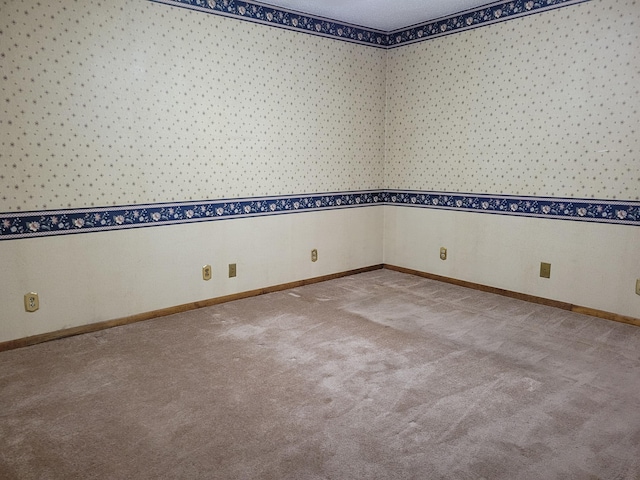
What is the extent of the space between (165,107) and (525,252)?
3.14 m

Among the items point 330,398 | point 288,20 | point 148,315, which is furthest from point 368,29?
point 330,398

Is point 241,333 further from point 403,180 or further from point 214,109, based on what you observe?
point 403,180

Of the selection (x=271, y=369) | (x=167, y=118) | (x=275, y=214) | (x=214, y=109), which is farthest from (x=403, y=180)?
(x=271, y=369)

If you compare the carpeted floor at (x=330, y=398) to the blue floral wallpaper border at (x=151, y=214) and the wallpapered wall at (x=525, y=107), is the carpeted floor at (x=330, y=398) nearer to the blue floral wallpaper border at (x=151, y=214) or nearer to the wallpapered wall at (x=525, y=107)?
the blue floral wallpaper border at (x=151, y=214)

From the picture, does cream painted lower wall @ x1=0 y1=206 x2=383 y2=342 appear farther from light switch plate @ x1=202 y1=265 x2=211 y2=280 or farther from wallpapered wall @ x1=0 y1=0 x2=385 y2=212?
wallpapered wall @ x1=0 y1=0 x2=385 y2=212

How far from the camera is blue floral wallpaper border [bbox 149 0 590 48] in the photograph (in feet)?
13.0

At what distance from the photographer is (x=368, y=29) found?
16.6ft

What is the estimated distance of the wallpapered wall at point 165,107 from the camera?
3162 millimetres

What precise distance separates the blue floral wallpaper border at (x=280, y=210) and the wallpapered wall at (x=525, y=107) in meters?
0.09

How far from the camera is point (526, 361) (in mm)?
3053

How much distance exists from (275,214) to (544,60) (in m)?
2.55

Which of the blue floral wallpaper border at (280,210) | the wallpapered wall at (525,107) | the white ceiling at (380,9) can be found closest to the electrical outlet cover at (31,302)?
the blue floral wallpaper border at (280,210)

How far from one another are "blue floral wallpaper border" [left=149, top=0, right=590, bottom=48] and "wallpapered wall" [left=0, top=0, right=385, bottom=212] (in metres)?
0.08

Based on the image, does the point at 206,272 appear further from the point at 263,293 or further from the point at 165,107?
the point at 165,107
